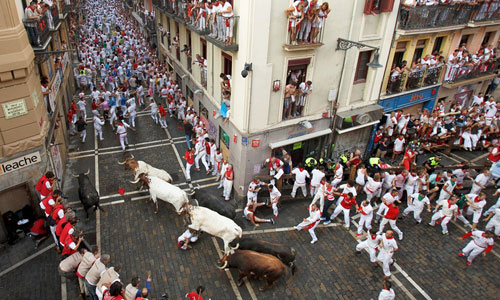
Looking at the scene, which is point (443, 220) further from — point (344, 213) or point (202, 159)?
point (202, 159)

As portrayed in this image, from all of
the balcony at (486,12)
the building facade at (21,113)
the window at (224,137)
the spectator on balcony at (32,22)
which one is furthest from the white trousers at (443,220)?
the spectator on balcony at (32,22)

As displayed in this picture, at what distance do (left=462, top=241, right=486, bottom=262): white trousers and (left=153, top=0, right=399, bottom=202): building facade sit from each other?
6.37m

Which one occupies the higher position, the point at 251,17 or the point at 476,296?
the point at 251,17

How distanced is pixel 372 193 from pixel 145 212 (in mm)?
9031

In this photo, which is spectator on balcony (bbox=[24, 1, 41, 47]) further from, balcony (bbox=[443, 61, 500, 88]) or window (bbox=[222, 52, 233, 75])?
balcony (bbox=[443, 61, 500, 88])

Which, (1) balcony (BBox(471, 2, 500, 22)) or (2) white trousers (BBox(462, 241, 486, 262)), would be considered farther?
(1) balcony (BBox(471, 2, 500, 22))

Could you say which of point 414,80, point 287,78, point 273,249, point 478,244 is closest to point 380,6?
point 287,78

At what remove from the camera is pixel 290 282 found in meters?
10.2

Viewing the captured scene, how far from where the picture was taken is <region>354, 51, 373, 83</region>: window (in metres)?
14.4

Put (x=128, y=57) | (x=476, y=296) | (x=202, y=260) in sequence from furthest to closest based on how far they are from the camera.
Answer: (x=128, y=57), (x=202, y=260), (x=476, y=296)

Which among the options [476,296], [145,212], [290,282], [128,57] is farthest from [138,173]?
[128,57]

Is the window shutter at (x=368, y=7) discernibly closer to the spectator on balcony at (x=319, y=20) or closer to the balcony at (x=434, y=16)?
the spectator on balcony at (x=319, y=20)

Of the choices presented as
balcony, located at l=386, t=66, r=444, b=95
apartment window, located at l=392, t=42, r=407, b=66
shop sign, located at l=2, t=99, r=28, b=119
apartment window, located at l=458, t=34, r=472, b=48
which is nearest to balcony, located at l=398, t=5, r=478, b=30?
apartment window, located at l=392, t=42, r=407, b=66

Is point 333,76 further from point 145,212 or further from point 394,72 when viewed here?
point 145,212
